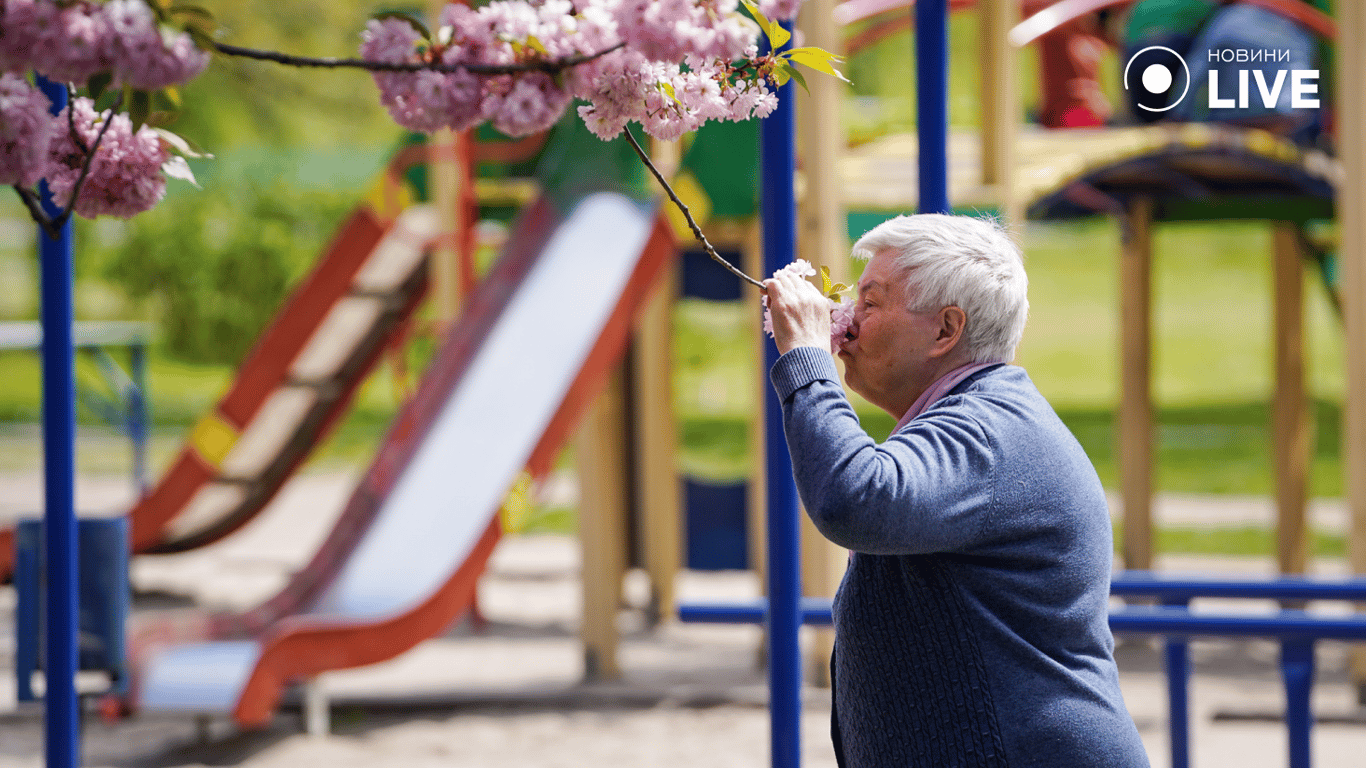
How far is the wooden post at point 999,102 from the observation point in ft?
18.1

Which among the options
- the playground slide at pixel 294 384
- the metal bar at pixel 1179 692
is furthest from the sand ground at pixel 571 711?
the metal bar at pixel 1179 692

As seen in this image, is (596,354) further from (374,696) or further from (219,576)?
(219,576)

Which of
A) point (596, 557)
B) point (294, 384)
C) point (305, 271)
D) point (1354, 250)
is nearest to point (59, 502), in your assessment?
point (596, 557)

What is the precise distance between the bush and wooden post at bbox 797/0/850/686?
15.9 meters

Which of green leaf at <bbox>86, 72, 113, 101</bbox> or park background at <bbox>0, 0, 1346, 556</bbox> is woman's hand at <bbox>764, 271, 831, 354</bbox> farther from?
park background at <bbox>0, 0, 1346, 556</bbox>

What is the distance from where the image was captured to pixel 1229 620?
2475 millimetres

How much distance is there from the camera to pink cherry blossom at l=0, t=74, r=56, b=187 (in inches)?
55.6

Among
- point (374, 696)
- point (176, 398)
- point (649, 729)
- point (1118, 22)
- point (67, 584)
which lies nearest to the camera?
point (67, 584)

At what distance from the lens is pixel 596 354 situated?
224 inches

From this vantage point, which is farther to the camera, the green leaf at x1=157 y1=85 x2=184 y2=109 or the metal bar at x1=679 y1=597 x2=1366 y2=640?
the metal bar at x1=679 y1=597 x2=1366 y2=640

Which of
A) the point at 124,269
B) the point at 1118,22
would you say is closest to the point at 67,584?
the point at 1118,22

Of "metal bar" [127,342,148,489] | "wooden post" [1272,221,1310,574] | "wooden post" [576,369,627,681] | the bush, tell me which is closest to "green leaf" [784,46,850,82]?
"wooden post" [576,369,627,681]

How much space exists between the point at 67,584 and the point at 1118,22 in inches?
307

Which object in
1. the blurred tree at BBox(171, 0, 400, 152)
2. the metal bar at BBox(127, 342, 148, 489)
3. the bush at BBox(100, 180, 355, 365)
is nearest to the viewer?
the metal bar at BBox(127, 342, 148, 489)
